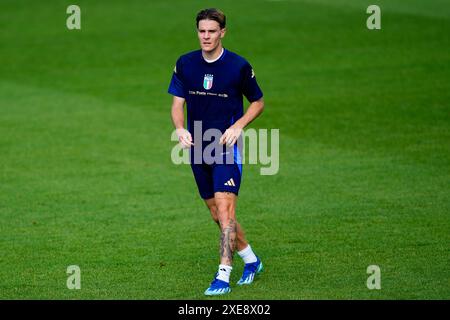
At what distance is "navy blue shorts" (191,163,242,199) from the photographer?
33.1 feet

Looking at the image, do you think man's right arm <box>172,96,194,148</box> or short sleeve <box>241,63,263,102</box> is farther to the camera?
short sleeve <box>241,63,263,102</box>

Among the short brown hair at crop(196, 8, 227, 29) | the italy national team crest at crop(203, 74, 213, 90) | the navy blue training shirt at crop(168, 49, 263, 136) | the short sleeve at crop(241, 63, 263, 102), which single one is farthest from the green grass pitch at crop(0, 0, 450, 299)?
the short brown hair at crop(196, 8, 227, 29)

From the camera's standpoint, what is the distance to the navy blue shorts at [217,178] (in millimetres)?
10102

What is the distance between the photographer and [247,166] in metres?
16.9

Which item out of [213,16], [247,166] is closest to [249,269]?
[213,16]

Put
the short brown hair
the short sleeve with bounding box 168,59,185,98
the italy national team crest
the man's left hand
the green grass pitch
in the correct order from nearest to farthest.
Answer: the man's left hand, the short brown hair, the italy national team crest, the short sleeve with bounding box 168,59,185,98, the green grass pitch

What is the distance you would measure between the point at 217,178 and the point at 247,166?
22.3 feet

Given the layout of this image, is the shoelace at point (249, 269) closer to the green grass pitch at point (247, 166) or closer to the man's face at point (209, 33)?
the green grass pitch at point (247, 166)

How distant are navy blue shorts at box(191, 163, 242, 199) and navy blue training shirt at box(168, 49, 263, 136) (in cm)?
42

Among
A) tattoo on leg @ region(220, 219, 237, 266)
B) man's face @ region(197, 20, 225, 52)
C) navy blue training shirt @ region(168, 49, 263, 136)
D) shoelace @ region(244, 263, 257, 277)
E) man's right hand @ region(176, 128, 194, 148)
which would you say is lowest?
shoelace @ region(244, 263, 257, 277)

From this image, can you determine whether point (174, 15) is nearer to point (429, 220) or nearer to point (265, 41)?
point (265, 41)

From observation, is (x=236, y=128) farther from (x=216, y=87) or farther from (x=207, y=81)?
(x=207, y=81)

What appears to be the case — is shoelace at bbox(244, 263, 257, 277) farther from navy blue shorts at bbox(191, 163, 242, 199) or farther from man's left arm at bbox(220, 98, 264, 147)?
man's left arm at bbox(220, 98, 264, 147)

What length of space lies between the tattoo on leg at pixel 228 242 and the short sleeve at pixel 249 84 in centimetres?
137
